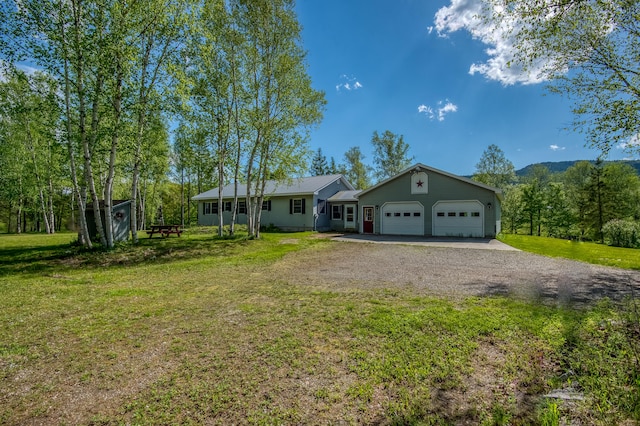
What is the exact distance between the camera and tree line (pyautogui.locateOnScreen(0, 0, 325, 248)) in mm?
9078

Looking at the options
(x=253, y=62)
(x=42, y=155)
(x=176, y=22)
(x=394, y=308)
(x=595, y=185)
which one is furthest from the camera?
(x=595, y=185)

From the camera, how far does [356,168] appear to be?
3956cm

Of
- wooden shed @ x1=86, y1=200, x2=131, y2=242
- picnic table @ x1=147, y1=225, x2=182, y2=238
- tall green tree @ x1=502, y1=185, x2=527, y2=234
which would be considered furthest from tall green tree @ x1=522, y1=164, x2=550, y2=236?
wooden shed @ x1=86, y1=200, x2=131, y2=242

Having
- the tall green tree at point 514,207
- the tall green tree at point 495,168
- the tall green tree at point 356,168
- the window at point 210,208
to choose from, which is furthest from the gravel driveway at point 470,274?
the tall green tree at point 495,168

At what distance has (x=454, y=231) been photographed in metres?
17.3

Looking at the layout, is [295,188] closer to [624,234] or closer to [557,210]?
[624,234]

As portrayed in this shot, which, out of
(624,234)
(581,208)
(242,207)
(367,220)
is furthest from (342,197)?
(581,208)

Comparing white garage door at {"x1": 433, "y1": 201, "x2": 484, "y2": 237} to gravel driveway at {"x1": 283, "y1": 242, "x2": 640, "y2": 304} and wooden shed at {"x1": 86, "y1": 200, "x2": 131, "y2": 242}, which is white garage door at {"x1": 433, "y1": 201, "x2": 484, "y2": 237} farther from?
wooden shed at {"x1": 86, "y1": 200, "x2": 131, "y2": 242}

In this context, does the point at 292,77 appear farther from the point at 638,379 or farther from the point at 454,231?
the point at 638,379

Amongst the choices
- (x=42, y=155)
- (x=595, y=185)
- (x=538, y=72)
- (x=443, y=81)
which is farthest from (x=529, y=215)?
(x=42, y=155)

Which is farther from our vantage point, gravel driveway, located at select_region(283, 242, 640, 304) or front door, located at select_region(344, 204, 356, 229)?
front door, located at select_region(344, 204, 356, 229)

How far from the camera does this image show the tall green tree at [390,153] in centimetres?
3375

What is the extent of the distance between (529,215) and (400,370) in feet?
130

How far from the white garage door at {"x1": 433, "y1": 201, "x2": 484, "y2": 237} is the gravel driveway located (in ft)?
17.3
